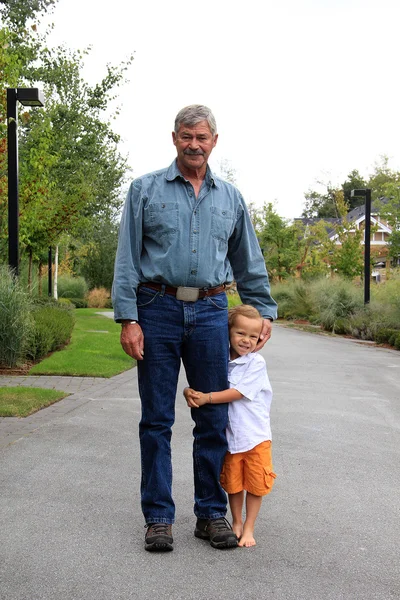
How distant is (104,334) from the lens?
16500 millimetres

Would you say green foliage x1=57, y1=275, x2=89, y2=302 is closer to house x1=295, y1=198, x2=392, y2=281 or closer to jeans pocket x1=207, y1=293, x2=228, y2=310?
house x1=295, y1=198, x2=392, y2=281

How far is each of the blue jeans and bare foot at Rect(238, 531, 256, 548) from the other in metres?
0.15

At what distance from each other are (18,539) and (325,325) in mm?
20479

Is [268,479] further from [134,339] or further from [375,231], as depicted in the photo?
[375,231]

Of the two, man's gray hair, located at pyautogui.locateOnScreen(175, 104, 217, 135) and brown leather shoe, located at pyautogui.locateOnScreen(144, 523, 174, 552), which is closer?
brown leather shoe, located at pyautogui.locateOnScreen(144, 523, 174, 552)

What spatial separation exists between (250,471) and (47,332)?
847 cm

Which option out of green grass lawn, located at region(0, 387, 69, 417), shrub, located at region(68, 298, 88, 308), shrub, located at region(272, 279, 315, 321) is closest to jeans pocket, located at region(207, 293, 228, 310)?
green grass lawn, located at region(0, 387, 69, 417)

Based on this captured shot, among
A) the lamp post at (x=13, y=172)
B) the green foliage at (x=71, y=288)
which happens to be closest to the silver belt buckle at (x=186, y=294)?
the lamp post at (x=13, y=172)

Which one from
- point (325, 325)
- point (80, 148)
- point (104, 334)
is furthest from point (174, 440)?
point (80, 148)

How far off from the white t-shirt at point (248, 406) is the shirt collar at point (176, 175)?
0.89 meters

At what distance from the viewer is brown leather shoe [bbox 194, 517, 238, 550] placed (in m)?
3.52

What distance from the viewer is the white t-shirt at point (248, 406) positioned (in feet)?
11.9

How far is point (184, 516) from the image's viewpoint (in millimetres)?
4043

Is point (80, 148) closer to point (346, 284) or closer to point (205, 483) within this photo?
point (346, 284)
